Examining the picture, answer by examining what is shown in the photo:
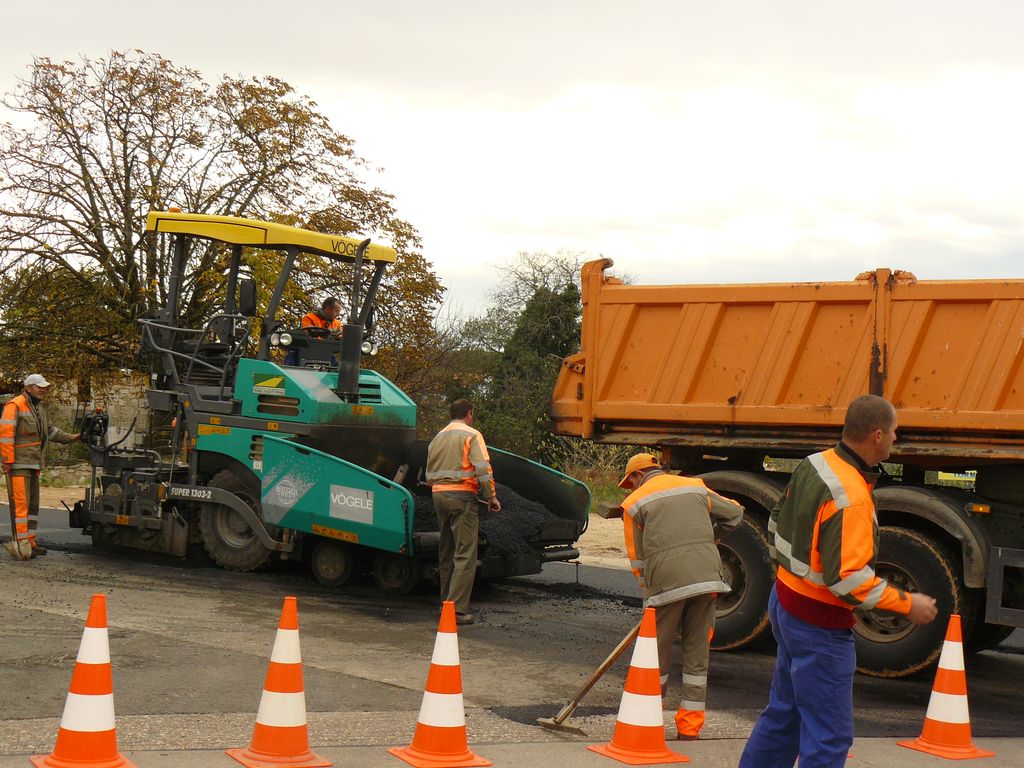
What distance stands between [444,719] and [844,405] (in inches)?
155

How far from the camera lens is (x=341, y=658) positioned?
7266 millimetres

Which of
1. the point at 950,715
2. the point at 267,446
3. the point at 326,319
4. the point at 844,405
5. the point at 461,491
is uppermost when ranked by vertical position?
the point at 326,319

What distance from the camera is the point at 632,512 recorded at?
20.0 ft

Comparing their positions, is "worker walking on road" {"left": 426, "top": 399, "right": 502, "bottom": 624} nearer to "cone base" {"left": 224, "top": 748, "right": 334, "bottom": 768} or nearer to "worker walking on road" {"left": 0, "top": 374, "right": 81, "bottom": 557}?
"cone base" {"left": 224, "top": 748, "right": 334, "bottom": 768}

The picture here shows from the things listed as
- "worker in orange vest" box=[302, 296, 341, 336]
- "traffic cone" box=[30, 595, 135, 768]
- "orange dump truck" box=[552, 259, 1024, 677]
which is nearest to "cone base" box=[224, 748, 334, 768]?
"traffic cone" box=[30, 595, 135, 768]

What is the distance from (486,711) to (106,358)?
18.2 meters

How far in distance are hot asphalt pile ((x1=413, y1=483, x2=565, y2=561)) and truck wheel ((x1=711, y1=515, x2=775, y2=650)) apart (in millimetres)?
1856

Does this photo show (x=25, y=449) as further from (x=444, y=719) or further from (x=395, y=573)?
(x=444, y=719)

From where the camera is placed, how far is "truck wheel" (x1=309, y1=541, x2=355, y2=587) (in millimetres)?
9961

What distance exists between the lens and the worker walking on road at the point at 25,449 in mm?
10828

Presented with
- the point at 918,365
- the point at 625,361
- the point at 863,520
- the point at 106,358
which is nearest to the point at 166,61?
the point at 106,358

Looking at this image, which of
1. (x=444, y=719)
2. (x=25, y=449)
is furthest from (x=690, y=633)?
(x=25, y=449)

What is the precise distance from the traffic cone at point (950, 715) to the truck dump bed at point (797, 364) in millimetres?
1969

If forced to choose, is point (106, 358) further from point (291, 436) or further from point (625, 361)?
point (625, 361)
